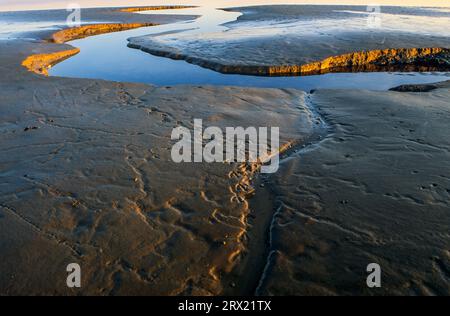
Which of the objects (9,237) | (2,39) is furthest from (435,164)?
(2,39)

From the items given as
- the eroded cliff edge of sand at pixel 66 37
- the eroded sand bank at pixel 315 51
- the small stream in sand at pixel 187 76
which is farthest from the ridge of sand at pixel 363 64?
the eroded cliff edge of sand at pixel 66 37

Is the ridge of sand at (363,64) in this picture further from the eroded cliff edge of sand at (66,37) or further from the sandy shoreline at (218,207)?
the eroded cliff edge of sand at (66,37)

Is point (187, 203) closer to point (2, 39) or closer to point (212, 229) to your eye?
point (212, 229)

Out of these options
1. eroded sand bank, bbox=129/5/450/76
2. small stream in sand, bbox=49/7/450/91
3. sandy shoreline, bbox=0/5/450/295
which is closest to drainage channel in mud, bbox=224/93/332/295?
sandy shoreline, bbox=0/5/450/295

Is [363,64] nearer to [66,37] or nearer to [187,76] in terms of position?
[187,76]

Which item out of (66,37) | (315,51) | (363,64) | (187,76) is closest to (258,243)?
(187,76)

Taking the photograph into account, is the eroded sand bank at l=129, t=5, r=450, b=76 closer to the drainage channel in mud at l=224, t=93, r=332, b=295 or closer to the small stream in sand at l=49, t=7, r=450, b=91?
the small stream in sand at l=49, t=7, r=450, b=91

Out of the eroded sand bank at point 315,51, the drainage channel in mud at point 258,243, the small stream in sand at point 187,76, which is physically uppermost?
the eroded sand bank at point 315,51

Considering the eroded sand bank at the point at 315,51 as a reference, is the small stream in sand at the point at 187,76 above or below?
below
